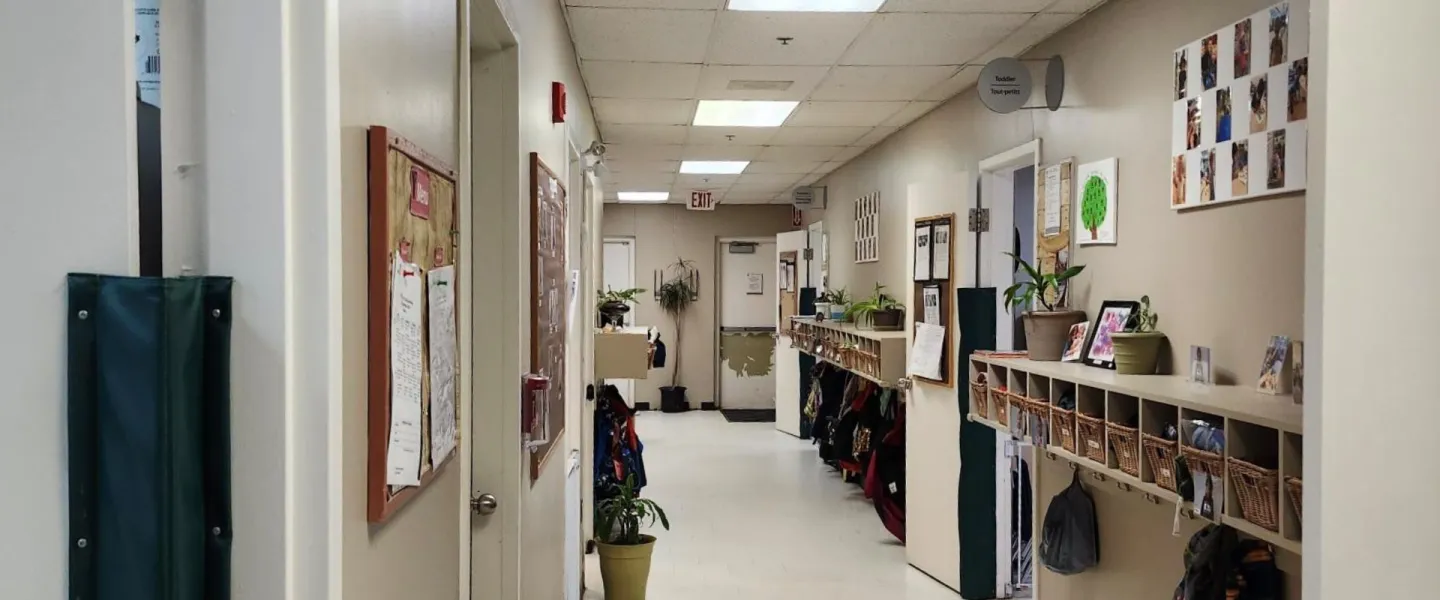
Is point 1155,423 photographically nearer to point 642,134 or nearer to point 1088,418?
point 1088,418

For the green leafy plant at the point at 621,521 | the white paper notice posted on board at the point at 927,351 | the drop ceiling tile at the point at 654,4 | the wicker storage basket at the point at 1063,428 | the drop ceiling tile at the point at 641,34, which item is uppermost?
the drop ceiling tile at the point at 641,34

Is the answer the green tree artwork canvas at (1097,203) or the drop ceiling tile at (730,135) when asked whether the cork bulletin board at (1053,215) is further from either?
the drop ceiling tile at (730,135)

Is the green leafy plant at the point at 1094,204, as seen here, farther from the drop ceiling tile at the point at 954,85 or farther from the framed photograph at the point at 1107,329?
the drop ceiling tile at the point at 954,85

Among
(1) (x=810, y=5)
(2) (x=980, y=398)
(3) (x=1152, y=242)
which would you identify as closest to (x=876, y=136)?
(2) (x=980, y=398)

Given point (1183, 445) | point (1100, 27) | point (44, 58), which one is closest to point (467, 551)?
point (44, 58)

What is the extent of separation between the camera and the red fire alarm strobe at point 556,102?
131 inches

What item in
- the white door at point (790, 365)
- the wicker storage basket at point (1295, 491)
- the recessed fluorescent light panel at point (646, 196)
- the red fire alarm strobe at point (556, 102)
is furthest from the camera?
the recessed fluorescent light panel at point (646, 196)

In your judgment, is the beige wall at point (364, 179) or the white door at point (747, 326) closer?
the beige wall at point (364, 179)

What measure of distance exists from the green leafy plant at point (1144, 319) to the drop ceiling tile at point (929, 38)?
3.90ft

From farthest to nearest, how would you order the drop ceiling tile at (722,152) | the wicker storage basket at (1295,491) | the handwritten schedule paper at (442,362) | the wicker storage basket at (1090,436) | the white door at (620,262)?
1. the white door at (620,262)
2. the drop ceiling tile at (722,152)
3. the wicker storage basket at (1090,436)
4. the wicker storage basket at (1295,491)
5. the handwritten schedule paper at (442,362)

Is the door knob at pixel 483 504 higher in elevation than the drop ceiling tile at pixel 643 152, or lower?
lower

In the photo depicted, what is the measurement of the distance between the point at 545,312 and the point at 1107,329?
1884 millimetres

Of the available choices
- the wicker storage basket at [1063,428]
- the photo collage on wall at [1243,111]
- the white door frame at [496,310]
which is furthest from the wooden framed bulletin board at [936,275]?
the white door frame at [496,310]

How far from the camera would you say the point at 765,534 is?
6.07 m
